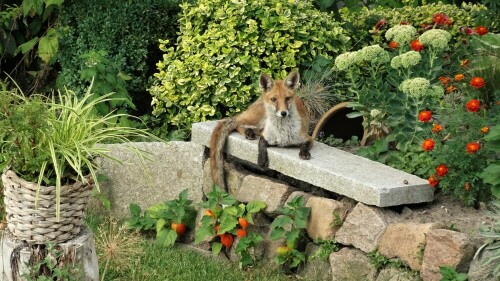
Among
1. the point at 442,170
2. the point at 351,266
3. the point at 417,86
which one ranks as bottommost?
the point at 351,266

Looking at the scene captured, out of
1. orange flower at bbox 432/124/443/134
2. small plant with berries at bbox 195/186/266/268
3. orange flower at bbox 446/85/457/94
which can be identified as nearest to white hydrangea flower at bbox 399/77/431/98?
orange flower at bbox 432/124/443/134

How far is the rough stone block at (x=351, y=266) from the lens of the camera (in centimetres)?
633

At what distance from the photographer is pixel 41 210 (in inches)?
227

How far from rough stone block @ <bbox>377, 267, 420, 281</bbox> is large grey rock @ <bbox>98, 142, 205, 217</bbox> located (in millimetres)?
1955

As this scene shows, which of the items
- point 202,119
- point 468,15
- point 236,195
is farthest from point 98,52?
Answer: point 468,15

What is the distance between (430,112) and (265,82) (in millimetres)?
1198

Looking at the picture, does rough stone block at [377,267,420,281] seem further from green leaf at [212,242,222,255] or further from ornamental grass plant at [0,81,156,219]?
ornamental grass plant at [0,81,156,219]

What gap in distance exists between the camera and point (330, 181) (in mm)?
6621

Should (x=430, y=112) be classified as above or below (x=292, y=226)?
above

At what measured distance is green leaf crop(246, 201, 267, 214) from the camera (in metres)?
6.94

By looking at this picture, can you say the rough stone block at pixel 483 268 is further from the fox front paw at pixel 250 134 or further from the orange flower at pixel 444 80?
the fox front paw at pixel 250 134

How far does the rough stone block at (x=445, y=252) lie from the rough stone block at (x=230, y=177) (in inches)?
74.6

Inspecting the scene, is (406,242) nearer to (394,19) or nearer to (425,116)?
(425,116)

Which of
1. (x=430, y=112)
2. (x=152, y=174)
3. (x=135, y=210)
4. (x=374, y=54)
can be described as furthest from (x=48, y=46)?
(x=430, y=112)
